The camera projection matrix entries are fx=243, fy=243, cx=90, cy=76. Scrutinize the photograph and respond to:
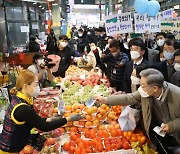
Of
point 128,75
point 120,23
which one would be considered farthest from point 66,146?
point 120,23

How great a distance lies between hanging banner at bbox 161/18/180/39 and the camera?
24.1 ft

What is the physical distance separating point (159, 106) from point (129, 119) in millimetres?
499

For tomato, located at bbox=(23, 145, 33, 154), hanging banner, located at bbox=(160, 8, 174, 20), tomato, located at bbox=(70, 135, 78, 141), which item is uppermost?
hanging banner, located at bbox=(160, 8, 174, 20)

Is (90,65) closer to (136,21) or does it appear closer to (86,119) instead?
(136,21)

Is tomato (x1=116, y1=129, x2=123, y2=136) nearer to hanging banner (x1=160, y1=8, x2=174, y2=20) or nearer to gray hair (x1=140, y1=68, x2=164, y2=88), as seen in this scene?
gray hair (x1=140, y1=68, x2=164, y2=88)

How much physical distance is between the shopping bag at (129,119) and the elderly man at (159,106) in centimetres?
17

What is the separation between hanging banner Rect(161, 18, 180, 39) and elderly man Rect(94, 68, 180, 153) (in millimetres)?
4953

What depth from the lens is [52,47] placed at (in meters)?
6.88

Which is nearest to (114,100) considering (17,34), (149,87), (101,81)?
(149,87)

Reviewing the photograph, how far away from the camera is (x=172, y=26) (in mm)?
7613

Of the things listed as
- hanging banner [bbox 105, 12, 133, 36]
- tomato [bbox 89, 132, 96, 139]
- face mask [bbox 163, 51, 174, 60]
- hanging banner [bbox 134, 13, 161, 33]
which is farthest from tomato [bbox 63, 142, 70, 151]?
hanging banner [bbox 134, 13, 161, 33]

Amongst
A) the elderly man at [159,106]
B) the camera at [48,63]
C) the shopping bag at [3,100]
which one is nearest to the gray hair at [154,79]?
the elderly man at [159,106]

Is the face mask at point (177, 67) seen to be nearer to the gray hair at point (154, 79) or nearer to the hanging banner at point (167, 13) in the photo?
the gray hair at point (154, 79)

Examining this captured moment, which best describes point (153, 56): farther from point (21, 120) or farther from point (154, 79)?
point (21, 120)
